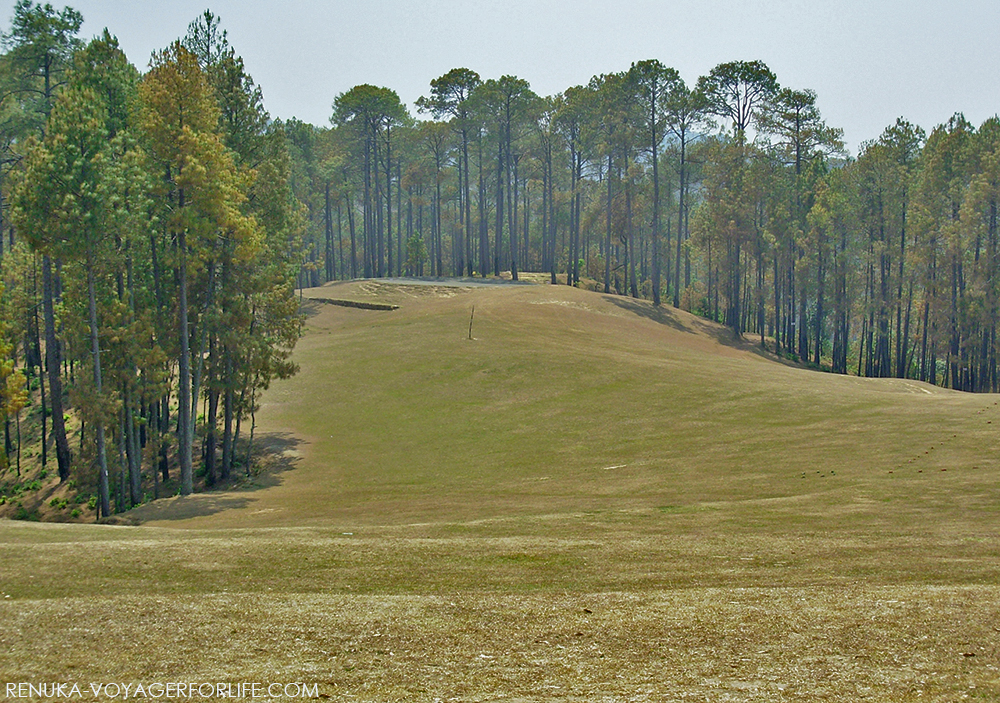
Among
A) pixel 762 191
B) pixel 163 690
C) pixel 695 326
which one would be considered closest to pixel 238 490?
pixel 163 690

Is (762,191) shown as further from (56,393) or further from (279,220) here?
(56,393)

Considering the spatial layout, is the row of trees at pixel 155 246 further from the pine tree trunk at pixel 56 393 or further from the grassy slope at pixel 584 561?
the grassy slope at pixel 584 561

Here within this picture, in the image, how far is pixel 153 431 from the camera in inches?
1420

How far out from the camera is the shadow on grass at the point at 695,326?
66.4 metres

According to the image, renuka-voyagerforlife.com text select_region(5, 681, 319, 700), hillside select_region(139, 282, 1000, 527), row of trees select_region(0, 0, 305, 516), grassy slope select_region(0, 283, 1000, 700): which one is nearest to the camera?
renuka-voyagerforlife.com text select_region(5, 681, 319, 700)

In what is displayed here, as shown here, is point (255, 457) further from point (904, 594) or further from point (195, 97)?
point (904, 594)

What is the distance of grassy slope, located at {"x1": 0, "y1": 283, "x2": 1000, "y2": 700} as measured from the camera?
9.22 metres

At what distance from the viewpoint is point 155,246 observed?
1262 inches

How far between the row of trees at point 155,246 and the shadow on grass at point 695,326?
36.0m

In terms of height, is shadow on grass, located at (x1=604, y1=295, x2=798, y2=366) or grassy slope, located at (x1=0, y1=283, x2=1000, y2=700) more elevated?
shadow on grass, located at (x1=604, y1=295, x2=798, y2=366)

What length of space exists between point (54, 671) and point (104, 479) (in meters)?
22.4

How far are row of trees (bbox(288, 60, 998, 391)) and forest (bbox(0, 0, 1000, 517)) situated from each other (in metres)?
0.28

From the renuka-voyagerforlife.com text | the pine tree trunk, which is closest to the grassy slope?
the renuka-voyagerforlife.com text

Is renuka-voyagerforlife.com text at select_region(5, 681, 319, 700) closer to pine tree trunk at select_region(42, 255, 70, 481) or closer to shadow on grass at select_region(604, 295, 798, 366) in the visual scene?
pine tree trunk at select_region(42, 255, 70, 481)
